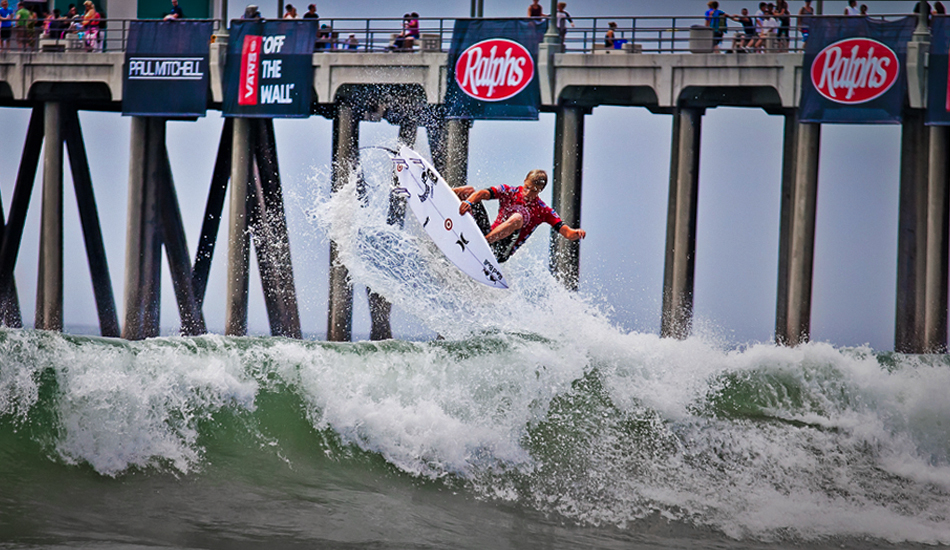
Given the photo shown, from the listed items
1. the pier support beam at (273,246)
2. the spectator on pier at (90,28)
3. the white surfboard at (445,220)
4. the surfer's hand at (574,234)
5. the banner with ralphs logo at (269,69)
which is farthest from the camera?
the pier support beam at (273,246)

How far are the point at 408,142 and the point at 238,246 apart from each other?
3.50 metres

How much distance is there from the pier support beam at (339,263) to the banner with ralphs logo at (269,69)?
72 centimetres

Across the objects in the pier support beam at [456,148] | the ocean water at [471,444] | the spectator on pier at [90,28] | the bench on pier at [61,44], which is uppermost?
the spectator on pier at [90,28]

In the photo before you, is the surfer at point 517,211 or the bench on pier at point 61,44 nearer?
the surfer at point 517,211

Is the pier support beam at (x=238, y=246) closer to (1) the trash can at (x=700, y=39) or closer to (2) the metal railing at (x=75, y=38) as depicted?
(2) the metal railing at (x=75, y=38)

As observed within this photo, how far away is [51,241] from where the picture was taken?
723 inches

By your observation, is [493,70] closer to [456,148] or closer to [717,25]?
[456,148]

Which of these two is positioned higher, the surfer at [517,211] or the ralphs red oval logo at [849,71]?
the ralphs red oval logo at [849,71]

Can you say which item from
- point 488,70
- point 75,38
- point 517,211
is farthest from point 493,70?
point 75,38

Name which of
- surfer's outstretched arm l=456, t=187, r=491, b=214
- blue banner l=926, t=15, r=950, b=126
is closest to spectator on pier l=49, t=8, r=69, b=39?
surfer's outstretched arm l=456, t=187, r=491, b=214

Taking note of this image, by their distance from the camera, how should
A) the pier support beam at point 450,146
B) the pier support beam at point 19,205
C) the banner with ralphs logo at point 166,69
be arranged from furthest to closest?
the pier support beam at point 19,205 < the banner with ralphs logo at point 166,69 < the pier support beam at point 450,146

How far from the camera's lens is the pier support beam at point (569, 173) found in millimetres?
15588

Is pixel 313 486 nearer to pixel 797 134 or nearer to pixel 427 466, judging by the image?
pixel 427 466

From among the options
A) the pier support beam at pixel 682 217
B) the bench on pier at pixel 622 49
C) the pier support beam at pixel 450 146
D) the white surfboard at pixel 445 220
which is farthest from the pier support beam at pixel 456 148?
the white surfboard at pixel 445 220
